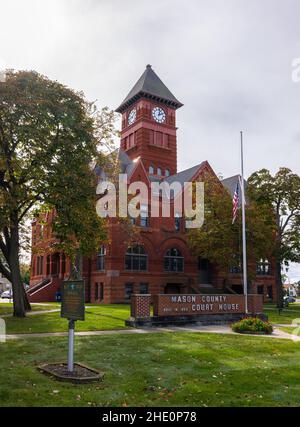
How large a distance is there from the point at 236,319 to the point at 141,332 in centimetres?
836

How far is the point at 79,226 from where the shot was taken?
24.7 metres

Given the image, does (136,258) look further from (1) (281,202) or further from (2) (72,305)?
(2) (72,305)

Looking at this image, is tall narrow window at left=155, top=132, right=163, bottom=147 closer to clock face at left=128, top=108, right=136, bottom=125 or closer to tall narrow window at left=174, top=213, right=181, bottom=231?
clock face at left=128, top=108, right=136, bottom=125

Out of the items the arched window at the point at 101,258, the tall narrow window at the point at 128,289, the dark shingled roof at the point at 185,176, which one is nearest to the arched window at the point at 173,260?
the tall narrow window at the point at 128,289

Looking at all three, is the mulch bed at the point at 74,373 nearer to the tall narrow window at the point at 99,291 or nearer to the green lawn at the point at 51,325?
the green lawn at the point at 51,325

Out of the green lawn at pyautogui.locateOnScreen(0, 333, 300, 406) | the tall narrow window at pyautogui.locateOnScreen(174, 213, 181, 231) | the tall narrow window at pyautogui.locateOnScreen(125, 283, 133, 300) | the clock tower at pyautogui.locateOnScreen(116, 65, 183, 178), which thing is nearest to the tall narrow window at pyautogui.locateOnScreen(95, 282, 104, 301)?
the tall narrow window at pyautogui.locateOnScreen(125, 283, 133, 300)

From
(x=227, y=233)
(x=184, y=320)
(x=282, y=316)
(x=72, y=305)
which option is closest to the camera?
(x=72, y=305)

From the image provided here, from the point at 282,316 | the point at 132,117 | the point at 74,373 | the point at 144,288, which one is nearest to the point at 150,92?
the point at 132,117

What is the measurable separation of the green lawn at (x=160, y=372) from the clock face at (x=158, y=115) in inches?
1929

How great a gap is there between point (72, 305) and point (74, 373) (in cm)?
164

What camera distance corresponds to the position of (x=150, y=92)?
61.8 meters

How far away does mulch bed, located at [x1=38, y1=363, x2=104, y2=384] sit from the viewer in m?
9.98

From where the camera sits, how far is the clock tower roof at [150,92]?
61.9m

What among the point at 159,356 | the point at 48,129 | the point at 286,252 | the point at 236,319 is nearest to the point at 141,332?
the point at 159,356
